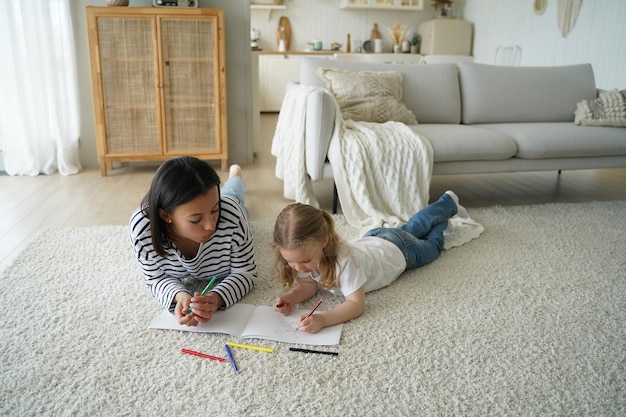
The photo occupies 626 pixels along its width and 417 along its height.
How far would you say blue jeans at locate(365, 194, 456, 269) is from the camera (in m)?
1.97

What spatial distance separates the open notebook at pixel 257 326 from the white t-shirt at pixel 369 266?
142 millimetres

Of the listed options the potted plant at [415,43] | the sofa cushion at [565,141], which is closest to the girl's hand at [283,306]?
the sofa cushion at [565,141]

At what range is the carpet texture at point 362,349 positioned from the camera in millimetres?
1233

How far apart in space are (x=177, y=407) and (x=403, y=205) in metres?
1.71

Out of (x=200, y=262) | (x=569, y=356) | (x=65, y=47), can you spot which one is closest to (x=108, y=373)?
(x=200, y=262)

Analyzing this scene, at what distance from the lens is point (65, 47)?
3535mm

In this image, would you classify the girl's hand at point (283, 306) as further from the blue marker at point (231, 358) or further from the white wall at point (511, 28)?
the white wall at point (511, 28)

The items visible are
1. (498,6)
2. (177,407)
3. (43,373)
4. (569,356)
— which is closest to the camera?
(177,407)

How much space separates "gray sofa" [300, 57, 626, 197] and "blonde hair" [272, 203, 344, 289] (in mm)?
1113

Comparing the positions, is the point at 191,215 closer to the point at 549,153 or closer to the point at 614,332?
the point at 614,332

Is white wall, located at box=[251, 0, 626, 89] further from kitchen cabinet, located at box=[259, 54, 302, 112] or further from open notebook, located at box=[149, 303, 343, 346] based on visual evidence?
open notebook, located at box=[149, 303, 343, 346]

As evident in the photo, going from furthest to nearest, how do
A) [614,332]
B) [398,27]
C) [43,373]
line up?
[398,27]
[614,332]
[43,373]

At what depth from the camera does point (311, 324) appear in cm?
149

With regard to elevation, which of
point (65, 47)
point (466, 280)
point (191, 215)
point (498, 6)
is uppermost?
point (498, 6)
